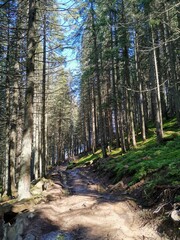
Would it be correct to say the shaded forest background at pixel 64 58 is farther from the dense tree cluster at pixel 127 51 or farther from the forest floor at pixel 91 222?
the forest floor at pixel 91 222

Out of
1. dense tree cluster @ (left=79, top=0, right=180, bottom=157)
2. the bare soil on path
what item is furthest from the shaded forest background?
the bare soil on path

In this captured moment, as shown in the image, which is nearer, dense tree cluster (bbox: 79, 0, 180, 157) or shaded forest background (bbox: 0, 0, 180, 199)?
shaded forest background (bbox: 0, 0, 180, 199)

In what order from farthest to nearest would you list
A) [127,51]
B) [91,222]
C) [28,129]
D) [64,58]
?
1. [127,51]
2. [64,58]
3. [28,129]
4. [91,222]

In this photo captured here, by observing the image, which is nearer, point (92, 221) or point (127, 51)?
point (92, 221)

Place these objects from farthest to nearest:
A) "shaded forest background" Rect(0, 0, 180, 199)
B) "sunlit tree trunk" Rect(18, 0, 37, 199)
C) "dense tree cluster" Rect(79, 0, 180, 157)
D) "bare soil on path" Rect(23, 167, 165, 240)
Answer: "dense tree cluster" Rect(79, 0, 180, 157)
"shaded forest background" Rect(0, 0, 180, 199)
"sunlit tree trunk" Rect(18, 0, 37, 199)
"bare soil on path" Rect(23, 167, 165, 240)

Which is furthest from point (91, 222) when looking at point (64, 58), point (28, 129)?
point (64, 58)

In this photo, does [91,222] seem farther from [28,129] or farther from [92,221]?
[28,129]

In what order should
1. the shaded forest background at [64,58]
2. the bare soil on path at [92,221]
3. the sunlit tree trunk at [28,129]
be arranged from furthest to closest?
the shaded forest background at [64,58] < the sunlit tree trunk at [28,129] < the bare soil on path at [92,221]

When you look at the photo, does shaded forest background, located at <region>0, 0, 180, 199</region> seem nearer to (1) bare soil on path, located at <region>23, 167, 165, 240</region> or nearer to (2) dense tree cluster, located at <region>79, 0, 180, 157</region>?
(2) dense tree cluster, located at <region>79, 0, 180, 157</region>

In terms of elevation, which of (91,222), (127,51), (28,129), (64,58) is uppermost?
(127,51)

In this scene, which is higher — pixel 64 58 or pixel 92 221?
pixel 64 58

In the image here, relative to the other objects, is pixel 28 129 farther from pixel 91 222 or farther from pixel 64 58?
pixel 64 58

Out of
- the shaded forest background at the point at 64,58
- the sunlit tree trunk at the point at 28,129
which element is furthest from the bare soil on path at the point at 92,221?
the shaded forest background at the point at 64,58

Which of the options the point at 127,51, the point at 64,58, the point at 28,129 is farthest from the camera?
the point at 127,51
